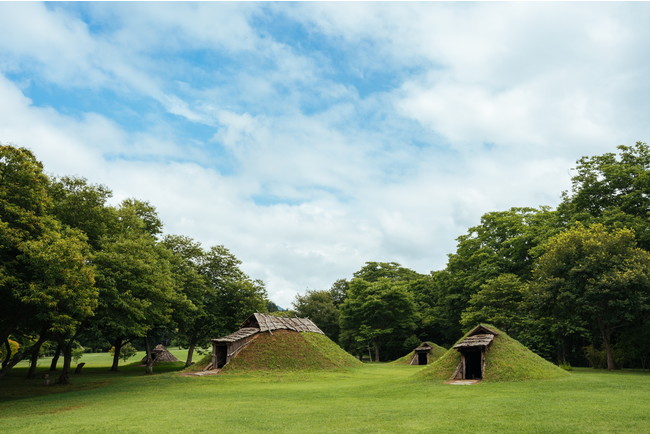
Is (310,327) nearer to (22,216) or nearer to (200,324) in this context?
(200,324)

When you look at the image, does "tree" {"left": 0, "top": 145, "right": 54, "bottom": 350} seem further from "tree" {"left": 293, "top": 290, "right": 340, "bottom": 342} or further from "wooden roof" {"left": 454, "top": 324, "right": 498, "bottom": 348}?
"tree" {"left": 293, "top": 290, "right": 340, "bottom": 342}

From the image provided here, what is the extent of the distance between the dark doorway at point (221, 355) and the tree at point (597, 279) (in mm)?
27669

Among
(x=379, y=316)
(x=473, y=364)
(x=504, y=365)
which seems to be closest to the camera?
(x=504, y=365)

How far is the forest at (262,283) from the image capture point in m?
20.5

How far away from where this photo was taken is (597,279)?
1192 inches

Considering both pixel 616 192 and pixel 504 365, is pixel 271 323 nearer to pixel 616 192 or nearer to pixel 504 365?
pixel 504 365

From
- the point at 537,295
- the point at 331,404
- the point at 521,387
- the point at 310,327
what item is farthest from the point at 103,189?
the point at 537,295

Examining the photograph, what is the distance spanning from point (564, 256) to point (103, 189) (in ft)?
120

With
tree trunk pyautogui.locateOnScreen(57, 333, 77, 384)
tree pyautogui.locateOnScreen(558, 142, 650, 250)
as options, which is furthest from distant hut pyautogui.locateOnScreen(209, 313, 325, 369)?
tree pyautogui.locateOnScreen(558, 142, 650, 250)

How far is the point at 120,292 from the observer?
26328 millimetres

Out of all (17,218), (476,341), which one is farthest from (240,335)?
(17,218)

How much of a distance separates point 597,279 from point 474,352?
435 inches

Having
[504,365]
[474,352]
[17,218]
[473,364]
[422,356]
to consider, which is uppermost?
[17,218]

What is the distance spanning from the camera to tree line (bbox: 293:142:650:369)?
100ft
